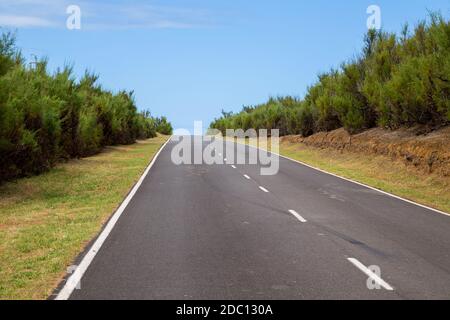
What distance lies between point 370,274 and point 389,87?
22.0m

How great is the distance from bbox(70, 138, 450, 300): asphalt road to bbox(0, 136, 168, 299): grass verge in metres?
0.55

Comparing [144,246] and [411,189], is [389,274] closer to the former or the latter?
[144,246]

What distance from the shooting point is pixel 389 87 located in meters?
27.9

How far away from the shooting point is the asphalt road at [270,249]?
266 inches

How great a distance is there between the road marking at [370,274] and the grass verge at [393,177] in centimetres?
749

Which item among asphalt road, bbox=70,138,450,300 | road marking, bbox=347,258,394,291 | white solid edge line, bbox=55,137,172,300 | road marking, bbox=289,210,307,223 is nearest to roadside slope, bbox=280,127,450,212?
asphalt road, bbox=70,138,450,300

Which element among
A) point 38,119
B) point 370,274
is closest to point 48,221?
point 370,274

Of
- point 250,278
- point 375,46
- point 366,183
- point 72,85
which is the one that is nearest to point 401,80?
point 366,183

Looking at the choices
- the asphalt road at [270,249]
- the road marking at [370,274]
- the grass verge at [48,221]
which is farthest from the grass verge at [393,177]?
the grass verge at [48,221]

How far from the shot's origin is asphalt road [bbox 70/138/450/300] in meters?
6.75

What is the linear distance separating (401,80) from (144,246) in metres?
20.8

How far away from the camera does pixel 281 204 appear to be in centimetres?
1443

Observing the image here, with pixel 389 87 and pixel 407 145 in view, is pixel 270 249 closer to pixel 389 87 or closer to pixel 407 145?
pixel 407 145

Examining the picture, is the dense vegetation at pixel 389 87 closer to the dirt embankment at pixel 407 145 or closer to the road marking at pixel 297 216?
the dirt embankment at pixel 407 145
